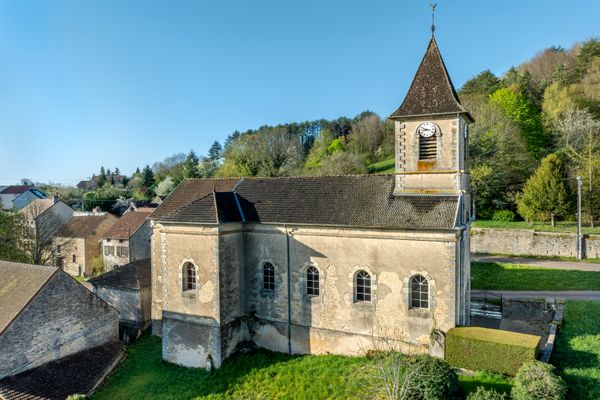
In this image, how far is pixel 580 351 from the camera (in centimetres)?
1725

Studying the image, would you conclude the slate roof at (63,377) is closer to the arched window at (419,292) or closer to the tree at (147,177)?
the arched window at (419,292)

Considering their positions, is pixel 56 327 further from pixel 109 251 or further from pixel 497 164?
pixel 497 164

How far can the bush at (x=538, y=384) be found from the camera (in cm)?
1341

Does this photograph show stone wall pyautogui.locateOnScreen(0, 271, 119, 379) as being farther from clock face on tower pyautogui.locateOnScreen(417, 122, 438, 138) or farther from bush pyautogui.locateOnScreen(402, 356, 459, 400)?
clock face on tower pyautogui.locateOnScreen(417, 122, 438, 138)

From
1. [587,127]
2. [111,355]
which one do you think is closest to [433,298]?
[111,355]

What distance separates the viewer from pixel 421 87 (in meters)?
21.2

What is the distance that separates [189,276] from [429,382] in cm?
1330

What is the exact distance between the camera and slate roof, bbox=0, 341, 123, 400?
62.0 feet

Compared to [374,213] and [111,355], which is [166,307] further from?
[374,213]

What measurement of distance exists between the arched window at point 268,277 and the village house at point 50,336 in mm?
10000

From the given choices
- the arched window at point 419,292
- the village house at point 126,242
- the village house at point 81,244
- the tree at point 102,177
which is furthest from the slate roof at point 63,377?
the tree at point 102,177

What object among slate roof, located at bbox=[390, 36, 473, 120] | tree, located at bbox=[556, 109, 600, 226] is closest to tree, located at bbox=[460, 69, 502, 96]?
tree, located at bbox=[556, 109, 600, 226]

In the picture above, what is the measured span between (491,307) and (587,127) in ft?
110

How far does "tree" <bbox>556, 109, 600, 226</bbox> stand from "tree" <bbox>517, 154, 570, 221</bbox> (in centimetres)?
198
